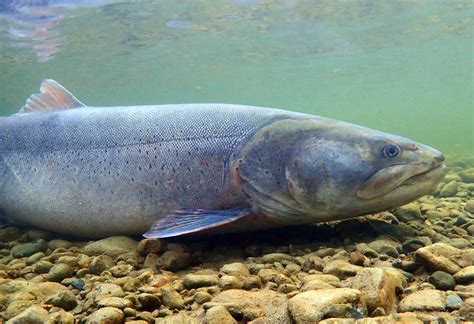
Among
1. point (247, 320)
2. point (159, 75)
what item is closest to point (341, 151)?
point (247, 320)

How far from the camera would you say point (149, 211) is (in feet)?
13.1

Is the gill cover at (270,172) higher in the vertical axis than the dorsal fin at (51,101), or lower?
lower

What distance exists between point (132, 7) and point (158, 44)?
6.11m

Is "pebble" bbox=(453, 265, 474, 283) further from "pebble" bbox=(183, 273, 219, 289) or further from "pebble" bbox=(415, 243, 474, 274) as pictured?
"pebble" bbox=(183, 273, 219, 289)

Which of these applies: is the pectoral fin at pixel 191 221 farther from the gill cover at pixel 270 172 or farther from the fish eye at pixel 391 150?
the fish eye at pixel 391 150

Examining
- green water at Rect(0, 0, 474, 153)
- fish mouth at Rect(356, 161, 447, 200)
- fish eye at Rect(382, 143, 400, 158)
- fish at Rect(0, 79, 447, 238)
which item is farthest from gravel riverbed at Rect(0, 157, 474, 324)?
green water at Rect(0, 0, 474, 153)

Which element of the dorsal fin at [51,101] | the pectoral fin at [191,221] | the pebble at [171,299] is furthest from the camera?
the dorsal fin at [51,101]

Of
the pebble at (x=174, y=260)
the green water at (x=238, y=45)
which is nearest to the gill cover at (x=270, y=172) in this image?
the pebble at (x=174, y=260)

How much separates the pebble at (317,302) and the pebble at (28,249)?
2787mm

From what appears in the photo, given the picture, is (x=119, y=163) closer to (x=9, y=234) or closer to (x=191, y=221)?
(x=191, y=221)

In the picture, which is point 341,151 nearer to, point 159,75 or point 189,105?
point 189,105

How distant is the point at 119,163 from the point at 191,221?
3.63ft

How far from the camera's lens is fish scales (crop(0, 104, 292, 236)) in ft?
13.0

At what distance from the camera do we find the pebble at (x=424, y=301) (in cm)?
207
